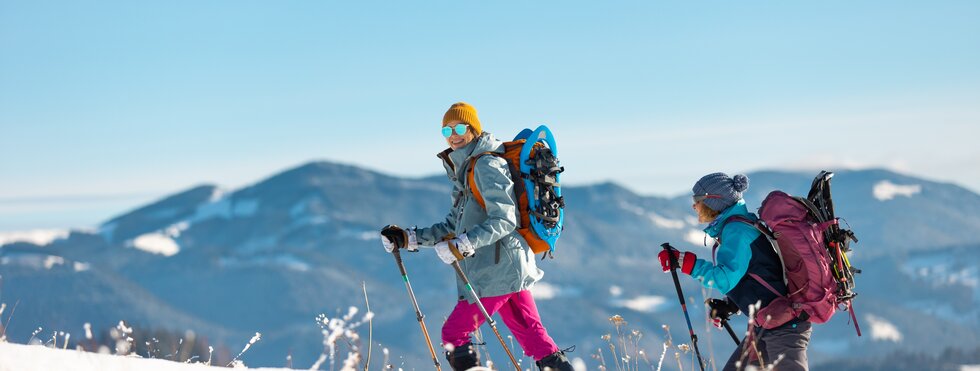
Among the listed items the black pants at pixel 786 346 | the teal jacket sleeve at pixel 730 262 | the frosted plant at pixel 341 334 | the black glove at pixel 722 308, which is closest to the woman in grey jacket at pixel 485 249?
the black glove at pixel 722 308

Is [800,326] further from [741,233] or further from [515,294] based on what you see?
[515,294]

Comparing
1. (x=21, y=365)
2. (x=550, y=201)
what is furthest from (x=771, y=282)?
(x=21, y=365)

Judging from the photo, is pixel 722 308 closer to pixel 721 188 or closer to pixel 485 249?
pixel 721 188

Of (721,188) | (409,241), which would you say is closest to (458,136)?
(409,241)

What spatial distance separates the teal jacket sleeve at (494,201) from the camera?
5898 millimetres

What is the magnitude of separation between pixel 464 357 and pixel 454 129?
1473 millimetres

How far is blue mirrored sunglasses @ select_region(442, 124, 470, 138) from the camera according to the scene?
20.8ft

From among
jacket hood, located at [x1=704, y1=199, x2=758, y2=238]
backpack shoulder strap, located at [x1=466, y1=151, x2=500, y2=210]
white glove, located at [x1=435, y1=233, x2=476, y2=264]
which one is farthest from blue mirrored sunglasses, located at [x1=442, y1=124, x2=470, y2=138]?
jacket hood, located at [x1=704, y1=199, x2=758, y2=238]

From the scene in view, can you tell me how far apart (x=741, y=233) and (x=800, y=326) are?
0.62 m

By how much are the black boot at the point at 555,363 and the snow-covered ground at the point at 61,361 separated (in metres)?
2.24

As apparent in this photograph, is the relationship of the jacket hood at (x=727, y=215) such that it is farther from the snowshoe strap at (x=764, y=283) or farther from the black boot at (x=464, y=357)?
the black boot at (x=464, y=357)

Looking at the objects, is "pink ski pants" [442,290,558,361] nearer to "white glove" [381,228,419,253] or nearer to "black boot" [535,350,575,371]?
"black boot" [535,350,575,371]

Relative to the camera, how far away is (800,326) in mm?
5547

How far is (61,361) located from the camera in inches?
202
